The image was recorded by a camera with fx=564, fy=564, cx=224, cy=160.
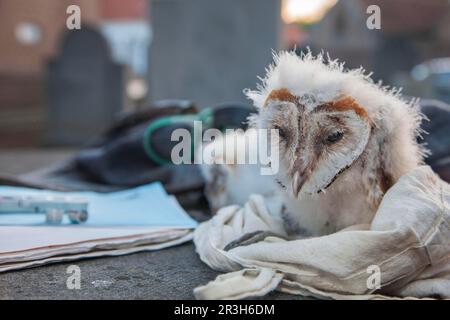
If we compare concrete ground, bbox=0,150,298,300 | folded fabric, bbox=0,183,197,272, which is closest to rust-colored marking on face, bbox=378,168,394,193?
concrete ground, bbox=0,150,298,300

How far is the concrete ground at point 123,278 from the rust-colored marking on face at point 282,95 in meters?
0.50

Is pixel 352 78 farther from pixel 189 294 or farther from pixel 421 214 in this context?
pixel 189 294

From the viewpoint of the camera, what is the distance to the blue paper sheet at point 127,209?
84.0 inches

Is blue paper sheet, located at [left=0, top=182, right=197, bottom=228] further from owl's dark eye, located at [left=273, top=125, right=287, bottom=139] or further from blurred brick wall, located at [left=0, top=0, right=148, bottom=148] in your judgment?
blurred brick wall, located at [left=0, top=0, right=148, bottom=148]

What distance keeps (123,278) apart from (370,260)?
678 mm

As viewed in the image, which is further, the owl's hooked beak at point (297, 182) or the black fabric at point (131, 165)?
the black fabric at point (131, 165)

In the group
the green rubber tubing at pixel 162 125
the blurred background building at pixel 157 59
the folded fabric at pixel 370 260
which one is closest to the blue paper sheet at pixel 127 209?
the green rubber tubing at pixel 162 125

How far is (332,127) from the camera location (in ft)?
4.72

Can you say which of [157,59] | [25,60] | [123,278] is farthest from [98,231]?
[25,60]

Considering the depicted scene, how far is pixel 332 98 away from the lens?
56.7 inches

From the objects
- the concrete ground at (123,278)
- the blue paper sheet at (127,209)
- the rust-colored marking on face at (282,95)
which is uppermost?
the rust-colored marking on face at (282,95)

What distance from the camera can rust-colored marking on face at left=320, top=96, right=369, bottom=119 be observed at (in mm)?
1439

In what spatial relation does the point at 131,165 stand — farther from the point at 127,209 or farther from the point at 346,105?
the point at 346,105

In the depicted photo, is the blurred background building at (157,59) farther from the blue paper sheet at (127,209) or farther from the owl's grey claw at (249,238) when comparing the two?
the owl's grey claw at (249,238)
